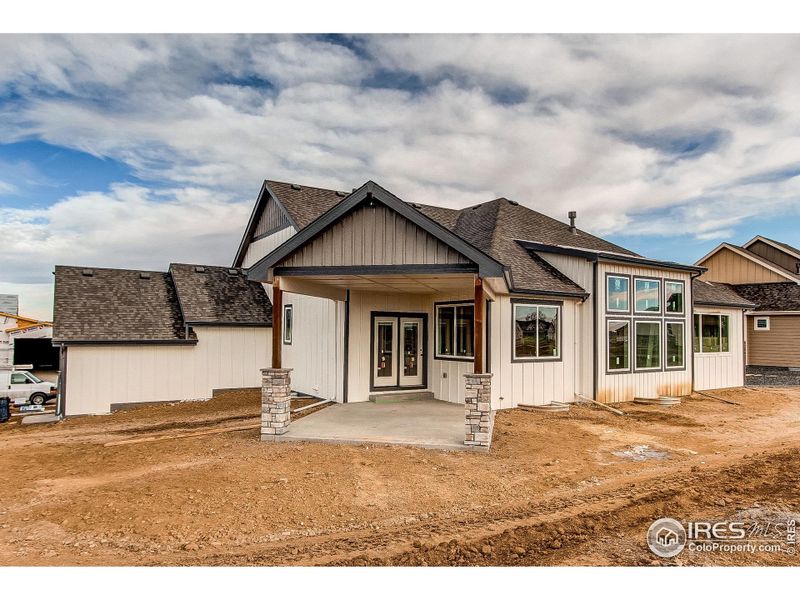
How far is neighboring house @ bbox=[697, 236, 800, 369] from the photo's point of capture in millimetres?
20109

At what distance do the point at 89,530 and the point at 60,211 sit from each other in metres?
11.8

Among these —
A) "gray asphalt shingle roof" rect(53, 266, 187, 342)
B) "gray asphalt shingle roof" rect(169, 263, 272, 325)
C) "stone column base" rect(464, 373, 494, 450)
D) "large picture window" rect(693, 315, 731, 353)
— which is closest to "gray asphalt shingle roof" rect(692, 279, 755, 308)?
"large picture window" rect(693, 315, 731, 353)

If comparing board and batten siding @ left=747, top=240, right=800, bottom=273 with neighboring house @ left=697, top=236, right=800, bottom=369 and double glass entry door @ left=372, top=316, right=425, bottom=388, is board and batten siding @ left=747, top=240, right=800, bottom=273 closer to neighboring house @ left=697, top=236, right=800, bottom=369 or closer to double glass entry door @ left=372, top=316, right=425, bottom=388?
neighboring house @ left=697, top=236, right=800, bottom=369

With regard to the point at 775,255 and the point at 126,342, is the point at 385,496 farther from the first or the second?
the point at 775,255

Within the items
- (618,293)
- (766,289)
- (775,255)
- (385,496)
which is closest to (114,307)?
(385,496)

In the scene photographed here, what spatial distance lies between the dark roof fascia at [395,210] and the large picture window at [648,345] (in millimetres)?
7348

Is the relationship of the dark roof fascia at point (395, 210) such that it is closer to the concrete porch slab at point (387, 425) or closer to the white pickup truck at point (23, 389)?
the concrete porch slab at point (387, 425)

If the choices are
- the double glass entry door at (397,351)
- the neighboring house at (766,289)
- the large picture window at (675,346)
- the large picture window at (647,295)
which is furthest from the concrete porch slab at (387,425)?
the neighboring house at (766,289)

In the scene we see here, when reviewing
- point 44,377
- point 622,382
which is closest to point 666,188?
point 622,382

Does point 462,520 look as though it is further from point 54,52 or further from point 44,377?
point 44,377

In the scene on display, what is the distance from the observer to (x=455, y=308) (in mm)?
11836

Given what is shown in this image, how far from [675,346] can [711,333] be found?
283 centimetres

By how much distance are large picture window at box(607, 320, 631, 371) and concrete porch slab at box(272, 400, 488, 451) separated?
4379mm

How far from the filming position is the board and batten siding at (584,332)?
12266 mm
